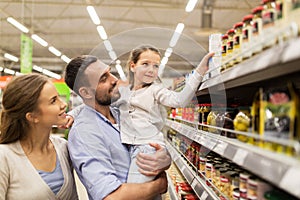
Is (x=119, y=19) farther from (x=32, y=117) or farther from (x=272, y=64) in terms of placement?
(x=272, y=64)

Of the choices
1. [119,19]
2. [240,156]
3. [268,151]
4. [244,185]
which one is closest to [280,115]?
[268,151]

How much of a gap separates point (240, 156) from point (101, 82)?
3.47 ft

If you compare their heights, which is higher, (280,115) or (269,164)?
(280,115)

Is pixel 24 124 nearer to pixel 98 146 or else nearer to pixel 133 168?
pixel 98 146

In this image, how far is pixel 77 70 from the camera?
2277mm

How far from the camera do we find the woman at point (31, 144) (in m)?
2.03

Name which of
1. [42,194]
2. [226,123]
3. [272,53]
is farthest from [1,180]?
[272,53]

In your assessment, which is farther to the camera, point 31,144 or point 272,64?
point 31,144

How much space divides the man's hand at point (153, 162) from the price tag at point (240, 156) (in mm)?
694

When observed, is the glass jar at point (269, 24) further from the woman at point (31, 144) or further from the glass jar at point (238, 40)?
the woman at point (31, 144)

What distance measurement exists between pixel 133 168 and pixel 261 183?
2.63ft

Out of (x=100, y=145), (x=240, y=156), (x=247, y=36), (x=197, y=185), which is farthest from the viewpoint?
(x=197, y=185)

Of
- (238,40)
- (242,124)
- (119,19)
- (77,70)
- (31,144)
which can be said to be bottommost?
(31,144)

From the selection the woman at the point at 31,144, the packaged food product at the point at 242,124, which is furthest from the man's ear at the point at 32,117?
the packaged food product at the point at 242,124
